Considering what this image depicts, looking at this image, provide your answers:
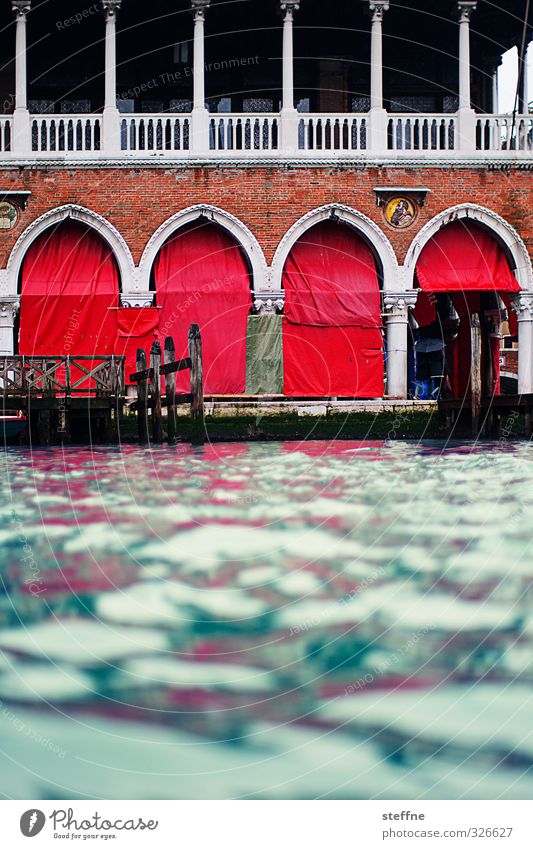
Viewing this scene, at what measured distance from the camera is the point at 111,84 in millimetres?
18375

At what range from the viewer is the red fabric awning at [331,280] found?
18.6 m

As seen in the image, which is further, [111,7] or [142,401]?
[111,7]

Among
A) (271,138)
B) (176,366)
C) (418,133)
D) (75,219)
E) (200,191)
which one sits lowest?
(176,366)

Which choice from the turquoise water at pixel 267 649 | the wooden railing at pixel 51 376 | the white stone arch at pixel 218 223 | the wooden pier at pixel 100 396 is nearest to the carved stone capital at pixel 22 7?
the white stone arch at pixel 218 223

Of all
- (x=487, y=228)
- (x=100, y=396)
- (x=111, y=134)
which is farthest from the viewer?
(x=487, y=228)

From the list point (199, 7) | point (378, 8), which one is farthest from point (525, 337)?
point (199, 7)

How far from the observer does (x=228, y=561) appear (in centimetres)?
595

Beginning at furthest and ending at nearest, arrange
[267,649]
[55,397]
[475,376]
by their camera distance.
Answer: [475,376] < [55,397] < [267,649]

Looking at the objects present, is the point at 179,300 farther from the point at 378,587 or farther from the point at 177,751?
the point at 177,751

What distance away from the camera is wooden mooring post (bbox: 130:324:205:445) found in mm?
14055

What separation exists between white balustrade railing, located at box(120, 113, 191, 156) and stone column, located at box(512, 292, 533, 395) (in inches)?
267

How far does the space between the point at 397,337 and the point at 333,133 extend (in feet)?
12.7

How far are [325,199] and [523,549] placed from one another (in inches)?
516

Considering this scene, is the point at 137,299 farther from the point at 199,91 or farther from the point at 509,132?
the point at 509,132
